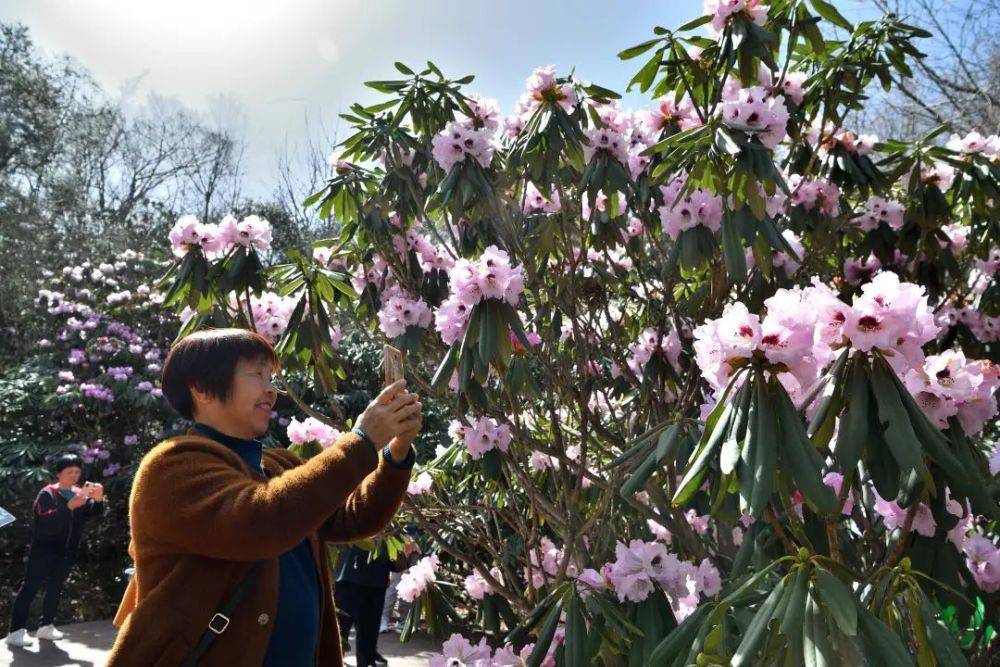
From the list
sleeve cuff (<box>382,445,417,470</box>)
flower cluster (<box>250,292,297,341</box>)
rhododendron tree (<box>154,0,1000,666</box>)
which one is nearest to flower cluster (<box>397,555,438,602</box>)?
rhododendron tree (<box>154,0,1000,666</box>)

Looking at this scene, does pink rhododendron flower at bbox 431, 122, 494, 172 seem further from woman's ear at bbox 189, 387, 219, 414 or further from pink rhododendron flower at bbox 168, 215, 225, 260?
woman's ear at bbox 189, 387, 219, 414

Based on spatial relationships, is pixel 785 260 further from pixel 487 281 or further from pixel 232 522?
pixel 232 522

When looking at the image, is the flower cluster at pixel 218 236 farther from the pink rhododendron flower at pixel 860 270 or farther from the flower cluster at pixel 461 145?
the pink rhododendron flower at pixel 860 270

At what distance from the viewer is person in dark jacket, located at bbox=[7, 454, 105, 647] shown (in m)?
5.68

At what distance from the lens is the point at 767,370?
3.89ft

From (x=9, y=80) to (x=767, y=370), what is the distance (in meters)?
15.6

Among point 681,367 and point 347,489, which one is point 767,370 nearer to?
point 347,489

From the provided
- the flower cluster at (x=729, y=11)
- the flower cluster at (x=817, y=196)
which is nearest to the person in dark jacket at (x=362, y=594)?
the flower cluster at (x=817, y=196)

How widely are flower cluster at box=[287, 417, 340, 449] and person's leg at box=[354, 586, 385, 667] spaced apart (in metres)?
2.06

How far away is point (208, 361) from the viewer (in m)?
1.66

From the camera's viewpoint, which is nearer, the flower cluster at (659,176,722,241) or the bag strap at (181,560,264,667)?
the bag strap at (181,560,264,667)

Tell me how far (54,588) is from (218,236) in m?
4.11

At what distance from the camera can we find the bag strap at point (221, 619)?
4.71ft

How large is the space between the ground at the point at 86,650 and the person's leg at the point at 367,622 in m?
0.78
